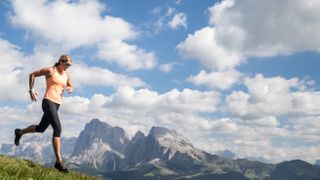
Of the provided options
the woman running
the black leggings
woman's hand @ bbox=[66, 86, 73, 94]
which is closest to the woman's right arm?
the woman running

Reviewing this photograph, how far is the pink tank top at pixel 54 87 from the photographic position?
1486 centimetres

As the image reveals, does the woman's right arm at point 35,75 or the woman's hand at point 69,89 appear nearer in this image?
the woman's right arm at point 35,75

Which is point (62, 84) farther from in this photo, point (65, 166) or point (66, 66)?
point (65, 166)

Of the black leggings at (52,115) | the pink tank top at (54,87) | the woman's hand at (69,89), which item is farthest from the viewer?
the woman's hand at (69,89)

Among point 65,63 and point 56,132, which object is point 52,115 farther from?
point 65,63

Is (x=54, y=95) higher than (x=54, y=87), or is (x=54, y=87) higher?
(x=54, y=87)

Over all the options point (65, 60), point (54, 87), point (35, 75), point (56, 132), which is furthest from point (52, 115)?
point (65, 60)

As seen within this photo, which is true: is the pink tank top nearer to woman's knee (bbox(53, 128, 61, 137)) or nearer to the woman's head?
the woman's head

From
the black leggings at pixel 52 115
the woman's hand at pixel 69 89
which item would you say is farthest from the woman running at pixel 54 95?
the woman's hand at pixel 69 89

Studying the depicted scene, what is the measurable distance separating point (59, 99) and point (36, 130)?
5.77 feet

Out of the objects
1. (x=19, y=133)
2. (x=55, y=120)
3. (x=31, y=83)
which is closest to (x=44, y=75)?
(x=31, y=83)

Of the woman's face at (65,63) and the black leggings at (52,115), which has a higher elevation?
the woman's face at (65,63)

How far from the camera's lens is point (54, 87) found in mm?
14969

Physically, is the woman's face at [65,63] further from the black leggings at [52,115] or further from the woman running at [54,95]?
the black leggings at [52,115]
